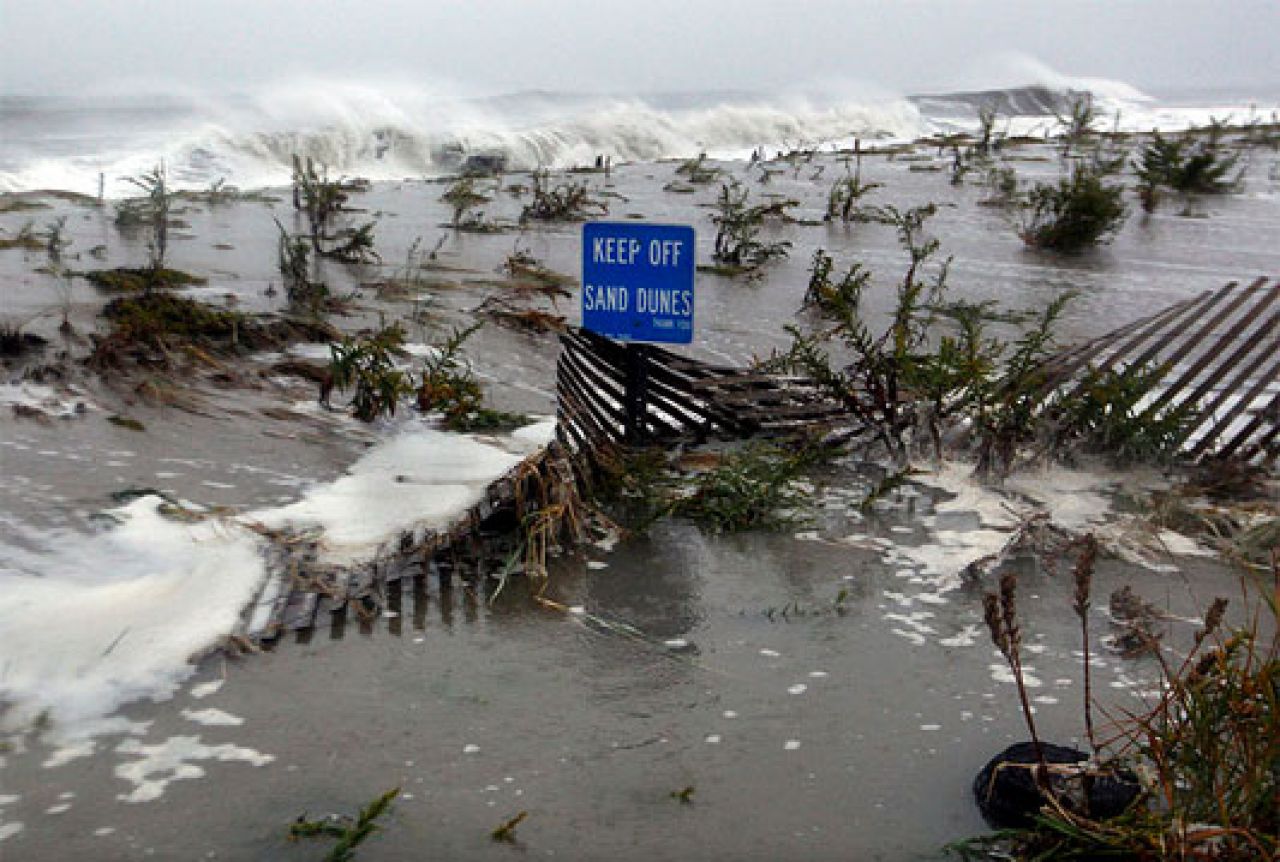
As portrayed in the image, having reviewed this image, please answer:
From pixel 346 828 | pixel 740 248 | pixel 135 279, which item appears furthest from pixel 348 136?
pixel 346 828

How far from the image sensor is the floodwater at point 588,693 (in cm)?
306

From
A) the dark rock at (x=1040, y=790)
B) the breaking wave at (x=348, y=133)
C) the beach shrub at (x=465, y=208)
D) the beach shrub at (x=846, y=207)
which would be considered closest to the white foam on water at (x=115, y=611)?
the dark rock at (x=1040, y=790)

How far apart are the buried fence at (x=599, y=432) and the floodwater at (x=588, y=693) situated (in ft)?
0.49

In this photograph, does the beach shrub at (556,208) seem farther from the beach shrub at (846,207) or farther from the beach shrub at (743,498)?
the beach shrub at (743,498)

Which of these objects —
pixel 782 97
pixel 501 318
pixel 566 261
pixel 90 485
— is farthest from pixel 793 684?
pixel 782 97

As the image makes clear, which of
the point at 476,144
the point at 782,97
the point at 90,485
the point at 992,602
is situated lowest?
the point at 90,485

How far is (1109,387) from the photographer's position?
5.94m

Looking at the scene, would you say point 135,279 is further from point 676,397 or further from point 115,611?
point 115,611

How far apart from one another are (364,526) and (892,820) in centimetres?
260

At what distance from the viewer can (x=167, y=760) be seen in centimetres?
323

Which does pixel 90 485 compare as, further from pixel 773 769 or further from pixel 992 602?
pixel 992 602

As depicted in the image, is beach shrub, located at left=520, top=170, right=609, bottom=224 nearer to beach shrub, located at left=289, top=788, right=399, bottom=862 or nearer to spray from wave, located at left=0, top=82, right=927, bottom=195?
spray from wave, located at left=0, top=82, right=927, bottom=195

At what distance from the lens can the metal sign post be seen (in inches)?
213

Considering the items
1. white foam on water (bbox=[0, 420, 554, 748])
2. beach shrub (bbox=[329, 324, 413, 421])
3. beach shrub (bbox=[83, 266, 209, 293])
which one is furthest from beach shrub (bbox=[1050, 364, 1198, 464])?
beach shrub (bbox=[83, 266, 209, 293])
